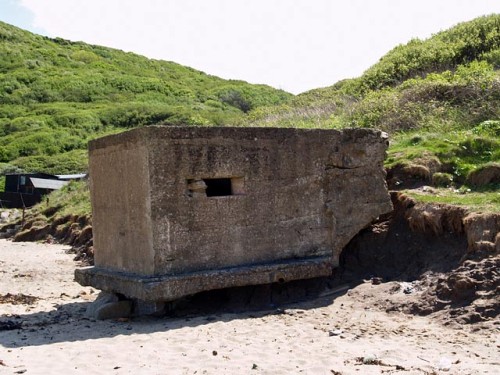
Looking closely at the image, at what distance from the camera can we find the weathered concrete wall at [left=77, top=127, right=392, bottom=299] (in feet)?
26.8

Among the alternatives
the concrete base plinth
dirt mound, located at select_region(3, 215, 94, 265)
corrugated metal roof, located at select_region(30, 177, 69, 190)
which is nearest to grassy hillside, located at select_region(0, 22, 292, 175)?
corrugated metal roof, located at select_region(30, 177, 69, 190)

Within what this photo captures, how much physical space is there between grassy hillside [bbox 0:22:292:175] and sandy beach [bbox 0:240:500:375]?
28.6 metres

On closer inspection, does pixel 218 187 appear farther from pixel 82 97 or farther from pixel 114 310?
pixel 82 97

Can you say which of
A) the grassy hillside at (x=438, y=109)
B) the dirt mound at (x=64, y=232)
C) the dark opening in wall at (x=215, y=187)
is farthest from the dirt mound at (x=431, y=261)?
the dirt mound at (x=64, y=232)

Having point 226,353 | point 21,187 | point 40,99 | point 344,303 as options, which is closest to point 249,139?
point 344,303

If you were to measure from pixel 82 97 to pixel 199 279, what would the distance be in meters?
58.4

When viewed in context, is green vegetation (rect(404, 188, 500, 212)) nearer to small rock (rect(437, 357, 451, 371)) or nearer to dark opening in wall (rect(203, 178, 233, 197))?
dark opening in wall (rect(203, 178, 233, 197))

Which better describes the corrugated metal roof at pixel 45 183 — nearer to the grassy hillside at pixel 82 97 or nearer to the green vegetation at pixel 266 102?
the green vegetation at pixel 266 102

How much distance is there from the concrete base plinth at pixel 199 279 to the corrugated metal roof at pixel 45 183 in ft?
70.1

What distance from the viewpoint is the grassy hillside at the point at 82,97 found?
156 ft

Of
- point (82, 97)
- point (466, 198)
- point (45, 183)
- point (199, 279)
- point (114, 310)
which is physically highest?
point (82, 97)

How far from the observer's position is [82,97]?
2511 inches

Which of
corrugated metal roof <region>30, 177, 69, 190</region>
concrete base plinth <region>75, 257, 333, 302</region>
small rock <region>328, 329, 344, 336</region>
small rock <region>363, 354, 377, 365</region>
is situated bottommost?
small rock <region>363, 354, 377, 365</region>

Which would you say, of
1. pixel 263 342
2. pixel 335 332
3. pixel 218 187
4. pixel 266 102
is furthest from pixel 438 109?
Result: pixel 266 102
